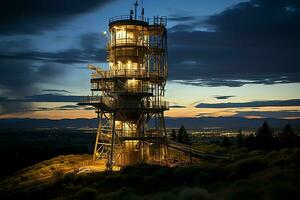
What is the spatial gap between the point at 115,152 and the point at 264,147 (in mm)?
24297

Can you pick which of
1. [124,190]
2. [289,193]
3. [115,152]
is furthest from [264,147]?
[289,193]

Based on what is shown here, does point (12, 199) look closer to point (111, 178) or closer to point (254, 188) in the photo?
point (111, 178)

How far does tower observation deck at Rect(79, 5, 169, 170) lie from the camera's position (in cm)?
4106

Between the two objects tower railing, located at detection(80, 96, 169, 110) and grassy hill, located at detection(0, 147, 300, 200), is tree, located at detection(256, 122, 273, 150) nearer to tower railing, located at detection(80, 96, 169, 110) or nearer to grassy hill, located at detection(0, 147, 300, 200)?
tower railing, located at detection(80, 96, 169, 110)

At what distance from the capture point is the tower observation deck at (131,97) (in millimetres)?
41062

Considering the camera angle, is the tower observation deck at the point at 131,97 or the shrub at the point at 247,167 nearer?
the shrub at the point at 247,167

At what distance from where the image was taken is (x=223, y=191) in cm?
1988

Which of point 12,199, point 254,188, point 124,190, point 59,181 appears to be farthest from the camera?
point 59,181

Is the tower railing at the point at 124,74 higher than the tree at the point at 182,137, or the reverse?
the tower railing at the point at 124,74

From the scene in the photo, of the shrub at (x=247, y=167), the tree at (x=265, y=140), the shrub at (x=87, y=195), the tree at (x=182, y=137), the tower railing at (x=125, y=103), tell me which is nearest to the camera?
the shrub at (x=87, y=195)

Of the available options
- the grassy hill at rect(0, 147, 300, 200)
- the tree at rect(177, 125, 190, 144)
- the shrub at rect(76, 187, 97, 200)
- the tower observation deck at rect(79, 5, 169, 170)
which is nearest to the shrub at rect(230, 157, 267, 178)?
the grassy hill at rect(0, 147, 300, 200)

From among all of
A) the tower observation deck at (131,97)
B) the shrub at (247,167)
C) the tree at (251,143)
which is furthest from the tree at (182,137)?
the shrub at (247,167)

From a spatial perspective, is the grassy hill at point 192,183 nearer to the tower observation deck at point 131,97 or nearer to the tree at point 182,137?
the tower observation deck at point 131,97

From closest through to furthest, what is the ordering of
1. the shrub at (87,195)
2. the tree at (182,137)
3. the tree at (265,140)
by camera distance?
the shrub at (87,195) → the tree at (265,140) → the tree at (182,137)
